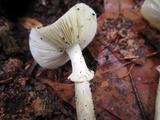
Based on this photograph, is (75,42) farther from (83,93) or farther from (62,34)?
(83,93)

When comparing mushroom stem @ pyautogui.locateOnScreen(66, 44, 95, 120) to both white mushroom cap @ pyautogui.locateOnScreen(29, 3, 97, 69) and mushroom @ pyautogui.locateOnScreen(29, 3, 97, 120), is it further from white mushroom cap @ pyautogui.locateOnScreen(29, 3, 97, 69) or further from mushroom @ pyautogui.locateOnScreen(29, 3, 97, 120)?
white mushroom cap @ pyautogui.locateOnScreen(29, 3, 97, 69)

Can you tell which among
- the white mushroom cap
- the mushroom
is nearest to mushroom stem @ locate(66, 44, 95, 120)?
the mushroom


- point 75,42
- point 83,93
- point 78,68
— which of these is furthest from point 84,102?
point 75,42

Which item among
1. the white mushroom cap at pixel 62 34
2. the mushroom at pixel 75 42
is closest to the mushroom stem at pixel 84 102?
the mushroom at pixel 75 42

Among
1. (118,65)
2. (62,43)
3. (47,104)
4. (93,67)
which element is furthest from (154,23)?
(47,104)

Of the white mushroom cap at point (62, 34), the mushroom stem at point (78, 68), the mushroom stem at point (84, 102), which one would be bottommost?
the mushroom stem at point (84, 102)

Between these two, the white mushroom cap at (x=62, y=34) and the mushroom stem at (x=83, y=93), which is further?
the mushroom stem at (x=83, y=93)

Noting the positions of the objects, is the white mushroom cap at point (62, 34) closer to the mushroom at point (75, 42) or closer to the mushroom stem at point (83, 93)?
the mushroom at point (75, 42)
